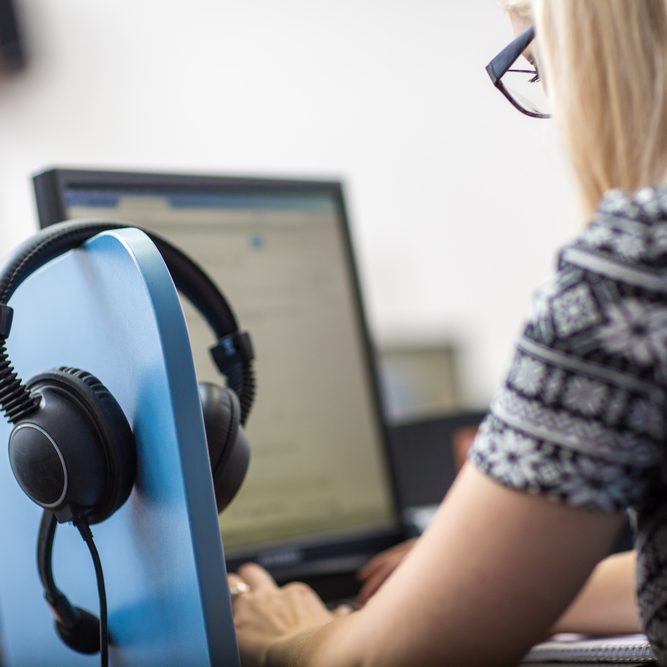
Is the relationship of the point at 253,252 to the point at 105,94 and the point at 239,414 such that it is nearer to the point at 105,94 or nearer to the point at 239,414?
the point at 239,414

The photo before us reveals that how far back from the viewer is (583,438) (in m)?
0.49

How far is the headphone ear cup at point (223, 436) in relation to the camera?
25.4 inches

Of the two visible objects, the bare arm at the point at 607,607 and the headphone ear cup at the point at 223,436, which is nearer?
the headphone ear cup at the point at 223,436

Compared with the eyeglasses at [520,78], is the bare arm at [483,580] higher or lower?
lower

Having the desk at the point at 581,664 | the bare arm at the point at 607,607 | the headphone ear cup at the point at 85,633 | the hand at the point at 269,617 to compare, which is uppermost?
the headphone ear cup at the point at 85,633

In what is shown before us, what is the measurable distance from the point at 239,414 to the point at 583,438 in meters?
0.26

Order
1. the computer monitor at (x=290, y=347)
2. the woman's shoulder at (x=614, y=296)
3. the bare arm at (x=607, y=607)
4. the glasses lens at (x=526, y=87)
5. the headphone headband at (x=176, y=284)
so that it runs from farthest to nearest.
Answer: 1. the computer monitor at (x=290, y=347)
2. the bare arm at (x=607, y=607)
3. the glasses lens at (x=526, y=87)
4. the headphone headband at (x=176, y=284)
5. the woman's shoulder at (x=614, y=296)

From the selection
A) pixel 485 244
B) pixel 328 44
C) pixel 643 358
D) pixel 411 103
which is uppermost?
pixel 328 44

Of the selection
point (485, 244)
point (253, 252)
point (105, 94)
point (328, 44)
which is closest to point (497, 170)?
point (485, 244)

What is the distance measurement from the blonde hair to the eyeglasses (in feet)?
0.27

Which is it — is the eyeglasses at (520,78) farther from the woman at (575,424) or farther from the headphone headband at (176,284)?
the headphone headband at (176,284)

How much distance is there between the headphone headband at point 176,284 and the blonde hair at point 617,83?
283 millimetres

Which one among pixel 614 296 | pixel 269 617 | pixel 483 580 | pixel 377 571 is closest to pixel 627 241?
pixel 614 296

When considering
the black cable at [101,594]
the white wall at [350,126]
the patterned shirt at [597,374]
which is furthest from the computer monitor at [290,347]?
the white wall at [350,126]
